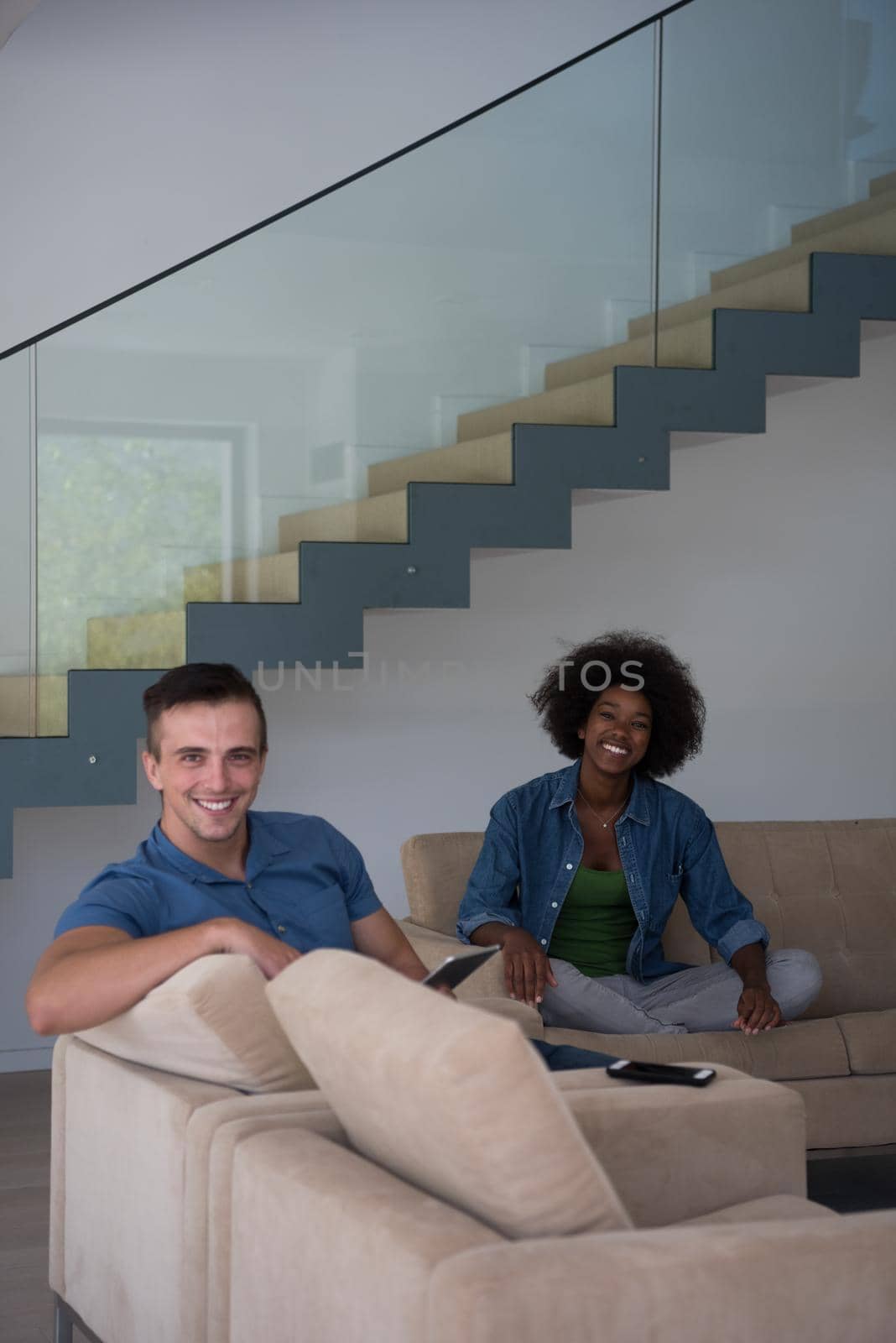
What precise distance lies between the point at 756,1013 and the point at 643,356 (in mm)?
1971

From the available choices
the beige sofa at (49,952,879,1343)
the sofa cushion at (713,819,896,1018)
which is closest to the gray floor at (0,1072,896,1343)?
the sofa cushion at (713,819,896,1018)

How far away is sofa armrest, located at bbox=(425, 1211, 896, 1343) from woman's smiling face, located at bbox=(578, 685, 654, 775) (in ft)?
7.06

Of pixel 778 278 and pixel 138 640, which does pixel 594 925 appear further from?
pixel 778 278

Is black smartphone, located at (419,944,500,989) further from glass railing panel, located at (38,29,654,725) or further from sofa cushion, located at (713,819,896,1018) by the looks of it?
glass railing panel, located at (38,29,654,725)

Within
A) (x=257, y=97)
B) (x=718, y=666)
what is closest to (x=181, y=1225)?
(x=718, y=666)

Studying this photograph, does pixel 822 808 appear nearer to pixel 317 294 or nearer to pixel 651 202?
pixel 651 202

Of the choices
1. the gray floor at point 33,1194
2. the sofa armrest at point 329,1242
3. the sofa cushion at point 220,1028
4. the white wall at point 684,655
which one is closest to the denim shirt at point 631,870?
the gray floor at point 33,1194

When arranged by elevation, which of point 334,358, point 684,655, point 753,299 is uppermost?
point 753,299

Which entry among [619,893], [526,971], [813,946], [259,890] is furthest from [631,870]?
[259,890]

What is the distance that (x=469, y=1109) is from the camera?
1472 millimetres

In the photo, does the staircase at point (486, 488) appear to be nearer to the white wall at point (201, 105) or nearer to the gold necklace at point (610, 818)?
the gold necklace at point (610, 818)

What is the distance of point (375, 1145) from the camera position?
172cm

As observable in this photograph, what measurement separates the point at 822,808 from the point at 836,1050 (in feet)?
8.16

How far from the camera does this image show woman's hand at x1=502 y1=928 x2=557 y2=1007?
329cm
